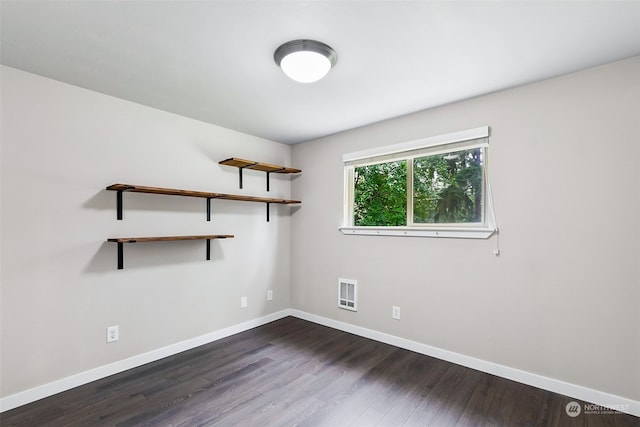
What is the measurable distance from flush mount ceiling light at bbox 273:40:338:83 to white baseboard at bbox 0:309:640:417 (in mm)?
2576

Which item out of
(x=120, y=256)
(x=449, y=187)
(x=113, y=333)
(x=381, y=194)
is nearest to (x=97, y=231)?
(x=120, y=256)

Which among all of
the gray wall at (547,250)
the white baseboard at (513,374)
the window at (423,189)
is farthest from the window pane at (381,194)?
the white baseboard at (513,374)

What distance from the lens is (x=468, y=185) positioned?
277 cm

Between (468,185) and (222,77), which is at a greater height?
(222,77)

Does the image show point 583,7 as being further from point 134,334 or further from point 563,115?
point 134,334

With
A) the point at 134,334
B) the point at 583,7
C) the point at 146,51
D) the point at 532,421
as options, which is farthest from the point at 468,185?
the point at 134,334

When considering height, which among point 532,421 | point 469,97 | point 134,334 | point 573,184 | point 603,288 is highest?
point 469,97

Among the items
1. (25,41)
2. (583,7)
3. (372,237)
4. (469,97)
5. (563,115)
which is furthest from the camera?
(372,237)

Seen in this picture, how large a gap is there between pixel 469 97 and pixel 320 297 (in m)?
2.68

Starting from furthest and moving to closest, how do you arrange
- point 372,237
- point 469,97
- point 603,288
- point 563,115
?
point 372,237 → point 469,97 → point 563,115 → point 603,288

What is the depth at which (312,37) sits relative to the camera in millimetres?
1801

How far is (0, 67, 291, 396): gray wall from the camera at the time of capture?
2150 millimetres

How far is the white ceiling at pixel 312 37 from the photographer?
157 cm

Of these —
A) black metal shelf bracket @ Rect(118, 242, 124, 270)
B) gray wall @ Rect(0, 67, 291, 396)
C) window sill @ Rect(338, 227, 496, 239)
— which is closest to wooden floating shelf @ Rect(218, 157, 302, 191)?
gray wall @ Rect(0, 67, 291, 396)
